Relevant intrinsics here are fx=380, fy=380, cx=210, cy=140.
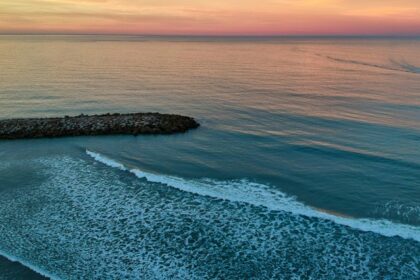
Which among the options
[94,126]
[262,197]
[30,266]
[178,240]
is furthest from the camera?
[94,126]

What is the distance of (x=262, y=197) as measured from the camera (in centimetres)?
2827

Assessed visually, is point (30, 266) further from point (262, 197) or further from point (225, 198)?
point (262, 197)

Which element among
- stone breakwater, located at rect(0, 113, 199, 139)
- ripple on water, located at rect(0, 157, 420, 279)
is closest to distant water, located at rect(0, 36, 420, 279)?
ripple on water, located at rect(0, 157, 420, 279)

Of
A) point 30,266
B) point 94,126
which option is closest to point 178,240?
point 30,266

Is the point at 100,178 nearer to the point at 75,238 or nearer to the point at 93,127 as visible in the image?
the point at 75,238

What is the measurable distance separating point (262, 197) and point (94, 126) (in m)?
23.9

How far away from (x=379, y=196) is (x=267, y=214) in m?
8.95

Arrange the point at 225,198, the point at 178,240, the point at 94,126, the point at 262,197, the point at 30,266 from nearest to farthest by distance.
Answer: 1. the point at 30,266
2. the point at 178,240
3. the point at 225,198
4. the point at 262,197
5. the point at 94,126

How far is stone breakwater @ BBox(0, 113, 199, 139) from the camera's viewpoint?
42.1 m

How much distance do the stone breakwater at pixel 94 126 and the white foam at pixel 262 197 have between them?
9.97 metres

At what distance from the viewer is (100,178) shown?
31469mm

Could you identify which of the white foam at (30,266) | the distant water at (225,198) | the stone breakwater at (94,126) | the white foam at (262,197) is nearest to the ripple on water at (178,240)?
the distant water at (225,198)

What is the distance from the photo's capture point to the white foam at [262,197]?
78.6ft

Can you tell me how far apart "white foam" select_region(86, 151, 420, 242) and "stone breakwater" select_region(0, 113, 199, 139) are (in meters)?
9.97
